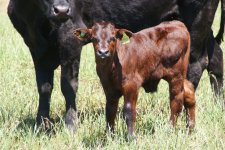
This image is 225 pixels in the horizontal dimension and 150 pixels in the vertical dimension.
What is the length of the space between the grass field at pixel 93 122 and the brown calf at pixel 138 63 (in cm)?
21

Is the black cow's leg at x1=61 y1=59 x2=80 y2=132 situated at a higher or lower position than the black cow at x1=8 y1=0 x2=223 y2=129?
lower

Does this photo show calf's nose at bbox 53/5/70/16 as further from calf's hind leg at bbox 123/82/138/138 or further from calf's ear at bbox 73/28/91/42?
calf's hind leg at bbox 123/82/138/138

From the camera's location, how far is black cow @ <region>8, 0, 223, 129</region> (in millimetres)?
5199

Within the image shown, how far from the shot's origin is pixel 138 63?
15.3ft

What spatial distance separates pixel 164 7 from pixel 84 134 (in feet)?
6.22

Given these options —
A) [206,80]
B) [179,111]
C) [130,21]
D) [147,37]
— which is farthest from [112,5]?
[206,80]

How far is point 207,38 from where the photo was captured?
6.23m

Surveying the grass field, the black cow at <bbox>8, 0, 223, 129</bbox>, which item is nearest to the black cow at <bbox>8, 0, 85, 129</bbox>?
the black cow at <bbox>8, 0, 223, 129</bbox>

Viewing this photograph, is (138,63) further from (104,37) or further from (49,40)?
(49,40)

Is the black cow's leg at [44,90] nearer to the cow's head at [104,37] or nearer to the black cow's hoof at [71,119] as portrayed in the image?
the black cow's hoof at [71,119]

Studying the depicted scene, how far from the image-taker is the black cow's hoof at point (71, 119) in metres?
5.25

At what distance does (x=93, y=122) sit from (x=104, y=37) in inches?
50.2

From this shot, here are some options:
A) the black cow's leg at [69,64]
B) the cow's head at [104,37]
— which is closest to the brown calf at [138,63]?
the cow's head at [104,37]

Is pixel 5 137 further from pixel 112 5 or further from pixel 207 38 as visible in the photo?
pixel 207 38
